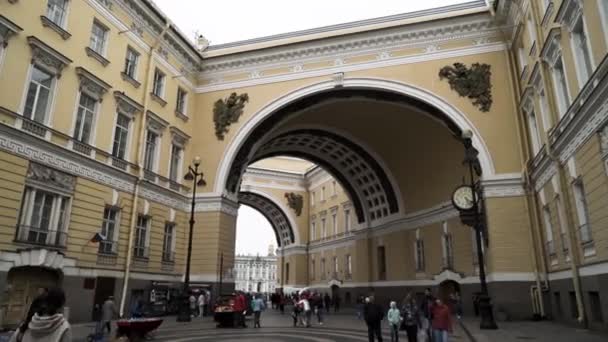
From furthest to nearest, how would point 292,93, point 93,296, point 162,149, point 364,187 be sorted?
point 364,187 → point 292,93 → point 162,149 → point 93,296

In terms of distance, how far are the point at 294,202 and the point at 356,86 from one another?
26184 millimetres

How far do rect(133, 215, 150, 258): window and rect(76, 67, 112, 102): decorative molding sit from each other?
18.4 feet

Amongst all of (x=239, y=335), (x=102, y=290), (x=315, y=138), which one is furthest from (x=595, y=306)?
(x=315, y=138)

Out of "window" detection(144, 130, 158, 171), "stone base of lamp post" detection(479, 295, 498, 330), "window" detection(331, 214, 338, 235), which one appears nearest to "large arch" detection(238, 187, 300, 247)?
"window" detection(331, 214, 338, 235)

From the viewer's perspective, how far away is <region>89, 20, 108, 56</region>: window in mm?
18312

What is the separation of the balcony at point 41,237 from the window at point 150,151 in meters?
6.22

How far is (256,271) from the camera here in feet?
367

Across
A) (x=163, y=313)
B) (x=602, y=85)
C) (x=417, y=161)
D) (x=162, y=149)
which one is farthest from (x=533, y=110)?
(x=163, y=313)

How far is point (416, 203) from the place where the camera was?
29797 mm

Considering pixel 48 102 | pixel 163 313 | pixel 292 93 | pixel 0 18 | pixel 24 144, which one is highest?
pixel 292 93

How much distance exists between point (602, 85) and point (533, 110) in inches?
332

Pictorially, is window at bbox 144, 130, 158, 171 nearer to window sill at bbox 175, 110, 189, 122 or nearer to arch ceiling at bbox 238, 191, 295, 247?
window sill at bbox 175, 110, 189, 122

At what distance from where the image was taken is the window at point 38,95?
15.0 m

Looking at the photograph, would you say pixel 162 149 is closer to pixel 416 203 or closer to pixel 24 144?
pixel 24 144
